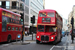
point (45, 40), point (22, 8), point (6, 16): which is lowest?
point (45, 40)

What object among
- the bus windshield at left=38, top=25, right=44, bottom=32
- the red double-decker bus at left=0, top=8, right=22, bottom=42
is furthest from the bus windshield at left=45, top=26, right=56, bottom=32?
the red double-decker bus at left=0, top=8, right=22, bottom=42

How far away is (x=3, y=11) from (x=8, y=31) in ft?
10.9

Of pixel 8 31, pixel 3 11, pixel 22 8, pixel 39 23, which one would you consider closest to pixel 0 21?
pixel 3 11

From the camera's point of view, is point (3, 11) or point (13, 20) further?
point (13, 20)

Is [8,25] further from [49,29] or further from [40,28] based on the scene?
[49,29]

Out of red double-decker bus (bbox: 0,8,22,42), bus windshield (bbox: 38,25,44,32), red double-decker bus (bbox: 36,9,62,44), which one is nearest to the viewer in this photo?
red double-decker bus (bbox: 0,8,22,42)

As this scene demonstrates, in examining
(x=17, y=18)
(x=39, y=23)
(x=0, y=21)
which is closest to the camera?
(x=0, y=21)

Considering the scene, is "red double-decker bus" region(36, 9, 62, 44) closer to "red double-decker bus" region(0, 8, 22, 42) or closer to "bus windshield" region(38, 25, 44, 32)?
"bus windshield" region(38, 25, 44, 32)

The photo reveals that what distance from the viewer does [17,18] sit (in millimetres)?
26688

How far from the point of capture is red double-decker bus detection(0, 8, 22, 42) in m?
19.9

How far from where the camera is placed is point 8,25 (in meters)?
22.3

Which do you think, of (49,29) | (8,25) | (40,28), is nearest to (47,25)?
(49,29)

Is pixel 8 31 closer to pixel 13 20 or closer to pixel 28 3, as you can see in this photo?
pixel 13 20

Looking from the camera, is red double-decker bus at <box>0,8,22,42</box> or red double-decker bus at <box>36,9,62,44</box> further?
red double-decker bus at <box>36,9,62,44</box>
